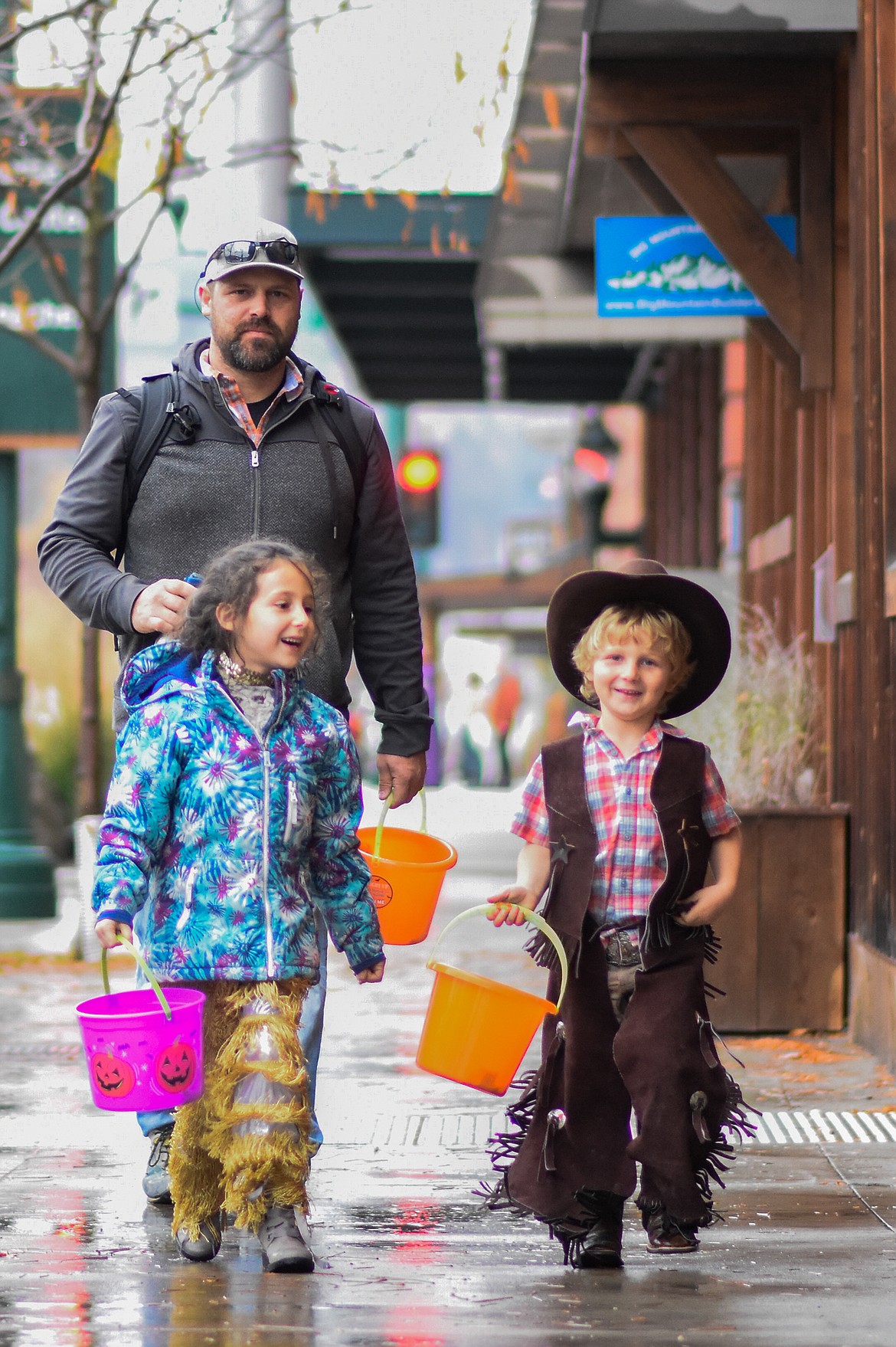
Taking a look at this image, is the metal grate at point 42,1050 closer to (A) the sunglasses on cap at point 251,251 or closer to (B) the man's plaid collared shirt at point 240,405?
(B) the man's plaid collared shirt at point 240,405

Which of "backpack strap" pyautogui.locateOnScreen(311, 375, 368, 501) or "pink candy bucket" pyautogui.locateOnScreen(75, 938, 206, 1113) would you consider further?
"backpack strap" pyautogui.locateOnScreen(311, 375, 368, 501)

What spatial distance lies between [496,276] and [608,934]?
8.55 meters

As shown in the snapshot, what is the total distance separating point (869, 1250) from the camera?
4.16 meters

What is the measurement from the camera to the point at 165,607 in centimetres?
427

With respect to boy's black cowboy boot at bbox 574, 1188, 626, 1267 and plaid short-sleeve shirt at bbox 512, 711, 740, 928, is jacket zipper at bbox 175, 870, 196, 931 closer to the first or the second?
plaid short-sleeve shirt at bbox 512, 711, 740, 928

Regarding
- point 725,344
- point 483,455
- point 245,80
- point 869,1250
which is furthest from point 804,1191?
point 483,455

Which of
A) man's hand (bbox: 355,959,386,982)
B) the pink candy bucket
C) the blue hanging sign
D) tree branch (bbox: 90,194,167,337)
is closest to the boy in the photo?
man's hand (bbox: 355,959,386,982)

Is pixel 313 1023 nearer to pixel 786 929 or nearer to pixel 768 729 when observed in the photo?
pixel 786 929

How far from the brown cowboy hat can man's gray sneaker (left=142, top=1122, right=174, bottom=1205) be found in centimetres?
141

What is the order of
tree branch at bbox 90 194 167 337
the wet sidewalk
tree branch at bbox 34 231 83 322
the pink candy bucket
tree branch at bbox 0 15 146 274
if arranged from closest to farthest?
1. the wet sidewalk
2. the pink candy bucket
3. tree branch at bbox 0 15 146 274
4. tree branch at bbox 90 194 167 337
5. tree branch at bbox 34 231 83 322

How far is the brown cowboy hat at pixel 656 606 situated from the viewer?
14.0 ft

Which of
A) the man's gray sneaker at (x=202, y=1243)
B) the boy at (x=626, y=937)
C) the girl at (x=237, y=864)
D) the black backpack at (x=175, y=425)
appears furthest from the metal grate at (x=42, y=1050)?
the boy at (x=626, y=937)

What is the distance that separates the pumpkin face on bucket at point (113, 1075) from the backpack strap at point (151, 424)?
1.49m

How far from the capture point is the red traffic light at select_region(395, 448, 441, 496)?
1920 cm
